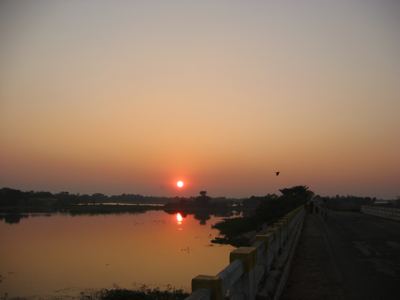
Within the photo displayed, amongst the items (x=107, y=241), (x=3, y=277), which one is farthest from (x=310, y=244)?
(x=107, y=241)

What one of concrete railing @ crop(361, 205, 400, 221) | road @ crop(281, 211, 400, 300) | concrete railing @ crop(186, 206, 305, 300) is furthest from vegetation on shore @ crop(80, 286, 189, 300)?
concrete railing @ crop(361, 205, 400, 221)

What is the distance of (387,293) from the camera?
9.01 m

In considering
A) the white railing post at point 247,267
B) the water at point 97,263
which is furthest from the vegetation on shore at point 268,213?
the white railing post at point 247,267

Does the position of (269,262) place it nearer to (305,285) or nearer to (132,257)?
(305,285)

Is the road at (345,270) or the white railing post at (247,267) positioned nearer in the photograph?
the white railing post at (247,267)

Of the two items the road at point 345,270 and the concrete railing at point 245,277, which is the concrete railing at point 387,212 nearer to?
the road at point 345,270

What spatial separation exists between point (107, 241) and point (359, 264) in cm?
5029

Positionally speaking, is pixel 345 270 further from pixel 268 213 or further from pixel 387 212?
pixel 268 213

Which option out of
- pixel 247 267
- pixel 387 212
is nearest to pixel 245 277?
pixel 247 267

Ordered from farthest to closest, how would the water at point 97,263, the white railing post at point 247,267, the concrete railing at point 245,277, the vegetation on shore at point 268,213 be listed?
1. the vegetation on shore at point 268,213
2. the water at point 97,263
3. the white railing post at point 247,267
4. the concrete railing at point 245,277

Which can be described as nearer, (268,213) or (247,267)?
(247,267)

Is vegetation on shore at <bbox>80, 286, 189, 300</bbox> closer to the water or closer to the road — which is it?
the water

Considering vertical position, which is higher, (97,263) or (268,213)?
(268,213)

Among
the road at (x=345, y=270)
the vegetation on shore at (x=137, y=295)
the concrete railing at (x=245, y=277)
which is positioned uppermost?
the concrete railing at (x=245, y=277)
